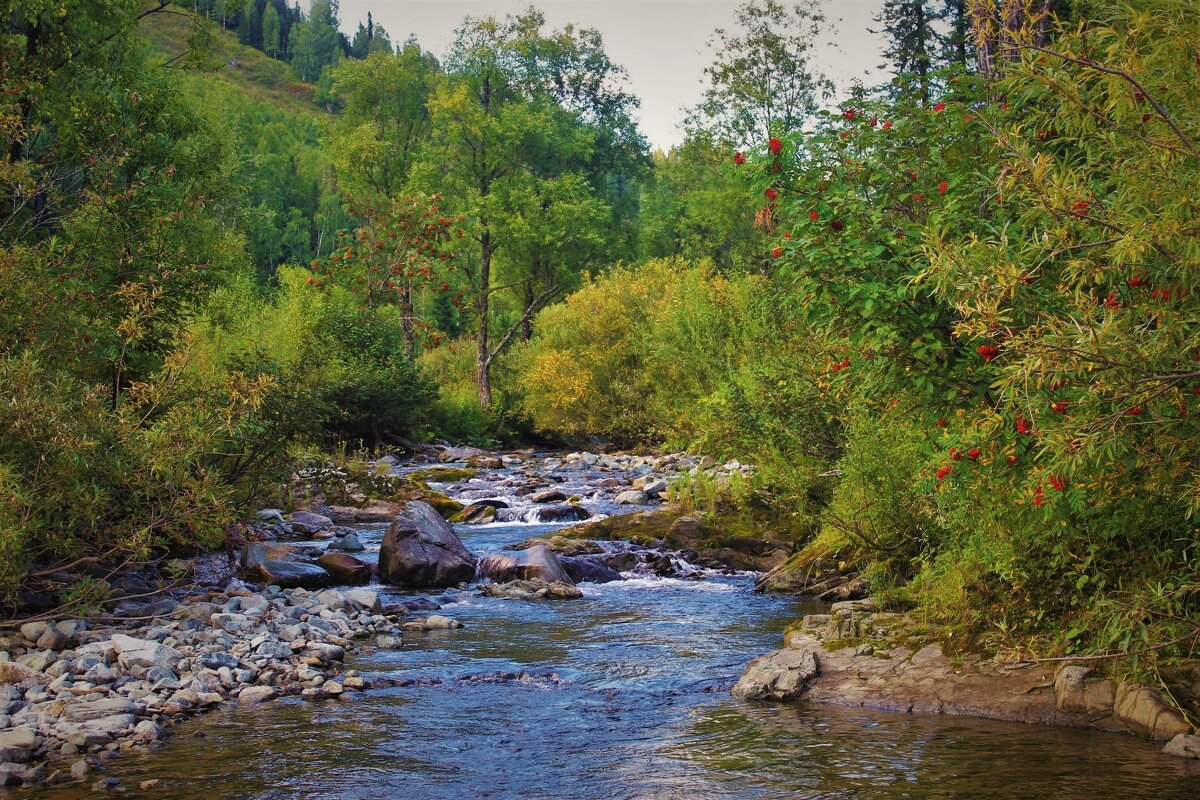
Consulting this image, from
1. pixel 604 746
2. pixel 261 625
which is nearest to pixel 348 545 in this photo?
pixel 261 625

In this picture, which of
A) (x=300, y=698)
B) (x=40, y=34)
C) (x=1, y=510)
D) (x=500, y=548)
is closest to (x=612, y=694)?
(x=300, y=698)

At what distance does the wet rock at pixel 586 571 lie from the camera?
1528 cm

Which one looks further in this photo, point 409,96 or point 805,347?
point 409,96

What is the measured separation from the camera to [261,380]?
10383mm

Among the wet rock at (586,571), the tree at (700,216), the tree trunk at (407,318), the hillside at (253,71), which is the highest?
the hillside at (253,71)

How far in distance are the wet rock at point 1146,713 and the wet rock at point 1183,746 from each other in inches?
5.9

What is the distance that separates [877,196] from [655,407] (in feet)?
81.7

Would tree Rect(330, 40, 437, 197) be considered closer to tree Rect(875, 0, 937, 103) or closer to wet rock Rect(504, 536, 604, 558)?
tree Rect(875, 0, 937, 103)

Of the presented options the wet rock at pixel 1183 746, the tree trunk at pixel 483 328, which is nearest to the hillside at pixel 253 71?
the tree trunk at pixel 483 328

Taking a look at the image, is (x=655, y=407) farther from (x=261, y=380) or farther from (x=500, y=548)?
(x=261, y=380)

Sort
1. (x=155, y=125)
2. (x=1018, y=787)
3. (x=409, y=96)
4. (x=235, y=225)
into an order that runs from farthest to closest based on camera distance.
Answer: (x=235, y=225) < (x=409, y=96) < (x=155, y=125) < (x=1018, y=787)

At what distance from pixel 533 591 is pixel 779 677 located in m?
5.60

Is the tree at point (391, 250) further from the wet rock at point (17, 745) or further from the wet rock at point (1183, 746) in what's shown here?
the wet rock at point (1183, 746)

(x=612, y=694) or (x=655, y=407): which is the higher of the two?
(x=655, y=407)
